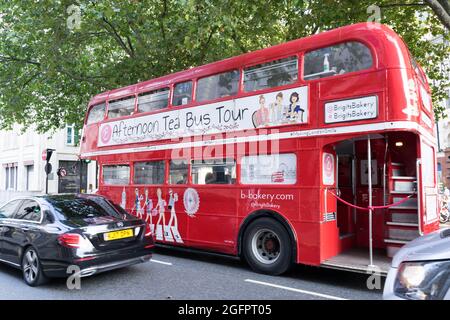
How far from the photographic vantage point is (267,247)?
23.6 feet

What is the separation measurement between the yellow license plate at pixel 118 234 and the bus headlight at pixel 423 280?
448cm

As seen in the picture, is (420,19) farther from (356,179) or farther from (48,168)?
(48,168)

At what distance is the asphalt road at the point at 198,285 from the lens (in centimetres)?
574

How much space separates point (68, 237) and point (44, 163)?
91.7ft

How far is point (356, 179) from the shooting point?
805 cm

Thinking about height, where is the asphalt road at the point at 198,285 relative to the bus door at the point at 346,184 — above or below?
below

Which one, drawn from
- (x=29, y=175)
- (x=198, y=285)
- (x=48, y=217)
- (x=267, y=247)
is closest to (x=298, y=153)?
(x=267, y=247)

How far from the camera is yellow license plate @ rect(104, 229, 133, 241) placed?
20.5ft

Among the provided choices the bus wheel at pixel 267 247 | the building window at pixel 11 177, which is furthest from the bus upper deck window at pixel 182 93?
the building window at pixel 11 177

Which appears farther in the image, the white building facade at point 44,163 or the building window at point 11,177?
the building window at point 11,177

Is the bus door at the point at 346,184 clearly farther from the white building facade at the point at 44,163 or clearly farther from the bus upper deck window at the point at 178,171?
the white building facade at the point at 44,163
